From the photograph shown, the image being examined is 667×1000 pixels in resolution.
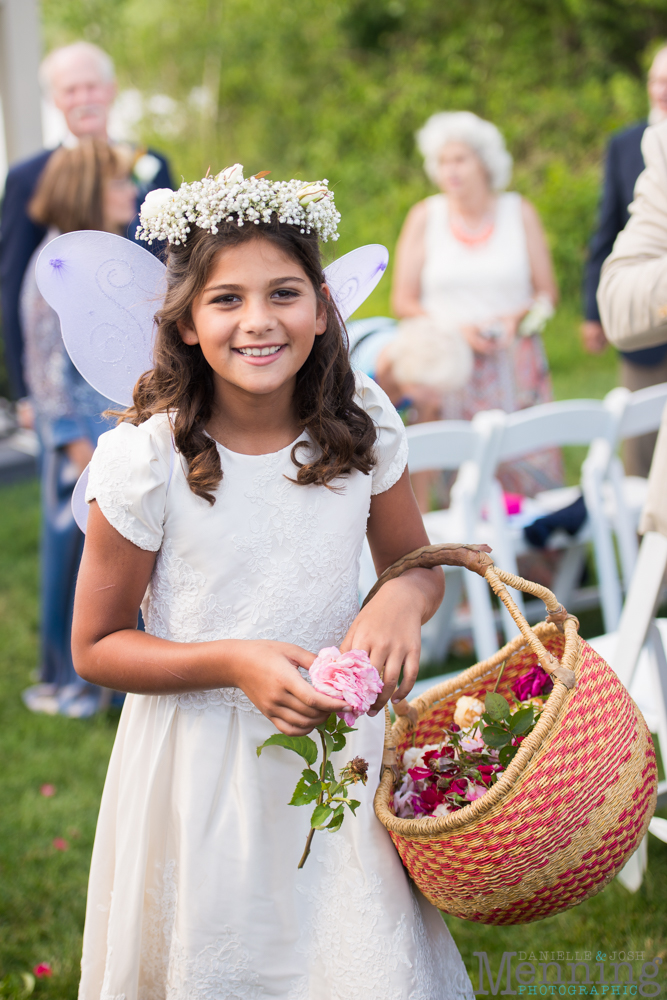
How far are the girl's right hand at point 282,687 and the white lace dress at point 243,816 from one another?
0.58ft

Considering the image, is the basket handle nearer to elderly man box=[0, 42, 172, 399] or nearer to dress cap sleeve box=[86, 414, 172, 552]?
dress cap sleeve box=[86, 414, 172, 552]

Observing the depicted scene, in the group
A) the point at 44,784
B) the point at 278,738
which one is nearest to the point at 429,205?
the point at 44,784

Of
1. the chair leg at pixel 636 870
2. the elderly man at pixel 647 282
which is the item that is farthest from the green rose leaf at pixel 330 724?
the chair leg at pixel 636 870

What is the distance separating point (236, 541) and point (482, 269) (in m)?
3.80

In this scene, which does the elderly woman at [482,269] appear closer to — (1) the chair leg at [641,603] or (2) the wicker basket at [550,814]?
(1) the chair leg at [641,603]

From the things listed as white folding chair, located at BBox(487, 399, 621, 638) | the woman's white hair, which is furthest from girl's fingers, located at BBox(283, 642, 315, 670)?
the woman's white hair

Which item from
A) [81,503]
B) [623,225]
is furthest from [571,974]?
[623,225]

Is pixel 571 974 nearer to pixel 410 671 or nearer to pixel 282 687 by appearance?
pixel 410 671

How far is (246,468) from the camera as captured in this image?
1585 millimetres

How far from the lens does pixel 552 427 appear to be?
11.1 ft

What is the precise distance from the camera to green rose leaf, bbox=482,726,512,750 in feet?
4.99

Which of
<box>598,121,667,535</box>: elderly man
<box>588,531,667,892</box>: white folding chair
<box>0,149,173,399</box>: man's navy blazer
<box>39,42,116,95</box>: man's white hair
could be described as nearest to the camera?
<box>598,121,667,535</box>: elderly man

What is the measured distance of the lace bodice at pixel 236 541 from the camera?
1520mm

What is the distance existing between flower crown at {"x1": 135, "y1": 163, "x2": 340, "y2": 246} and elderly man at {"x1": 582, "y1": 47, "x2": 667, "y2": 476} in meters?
3.05
